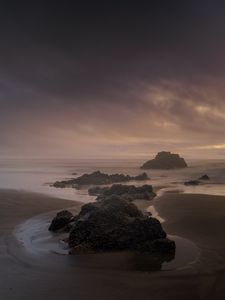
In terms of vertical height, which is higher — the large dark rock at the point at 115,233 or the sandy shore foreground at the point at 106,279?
the large dark rock at the point at 115,233

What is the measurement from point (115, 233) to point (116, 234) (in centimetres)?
6

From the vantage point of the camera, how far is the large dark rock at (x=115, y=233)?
45.0 feet

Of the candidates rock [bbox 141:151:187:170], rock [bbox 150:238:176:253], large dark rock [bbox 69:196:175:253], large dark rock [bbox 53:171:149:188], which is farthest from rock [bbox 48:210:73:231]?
rock [bbox 141:151:187:170]

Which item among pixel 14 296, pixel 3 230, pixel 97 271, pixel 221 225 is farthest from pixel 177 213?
pixel 14 296

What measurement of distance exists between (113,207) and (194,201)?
13.6 metres

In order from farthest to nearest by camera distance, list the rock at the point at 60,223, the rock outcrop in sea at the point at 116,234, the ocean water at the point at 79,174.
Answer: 1. the ocean water at the point at 79,174
2. the rock at the point at 60,223
3. the rock outcrop in sea at the point at 116,234

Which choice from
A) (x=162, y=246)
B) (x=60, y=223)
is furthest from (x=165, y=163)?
(x=162, y=246)

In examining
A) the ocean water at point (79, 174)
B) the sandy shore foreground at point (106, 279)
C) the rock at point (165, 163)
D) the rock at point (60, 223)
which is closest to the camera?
the sandy shore foreground at point (106, 279)

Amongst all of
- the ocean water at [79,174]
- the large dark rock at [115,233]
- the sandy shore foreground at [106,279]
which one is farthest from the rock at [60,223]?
the ocean water at [79,174]

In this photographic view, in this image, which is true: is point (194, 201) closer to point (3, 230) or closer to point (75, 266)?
point (3, 230)

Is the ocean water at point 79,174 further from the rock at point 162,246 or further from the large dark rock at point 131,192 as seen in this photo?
the rock at point 162,246

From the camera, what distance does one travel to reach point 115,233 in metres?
14.2

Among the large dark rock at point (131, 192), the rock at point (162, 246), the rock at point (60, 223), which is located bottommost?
the rock at point (162, 246)

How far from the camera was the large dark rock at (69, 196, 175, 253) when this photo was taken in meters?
13.7
